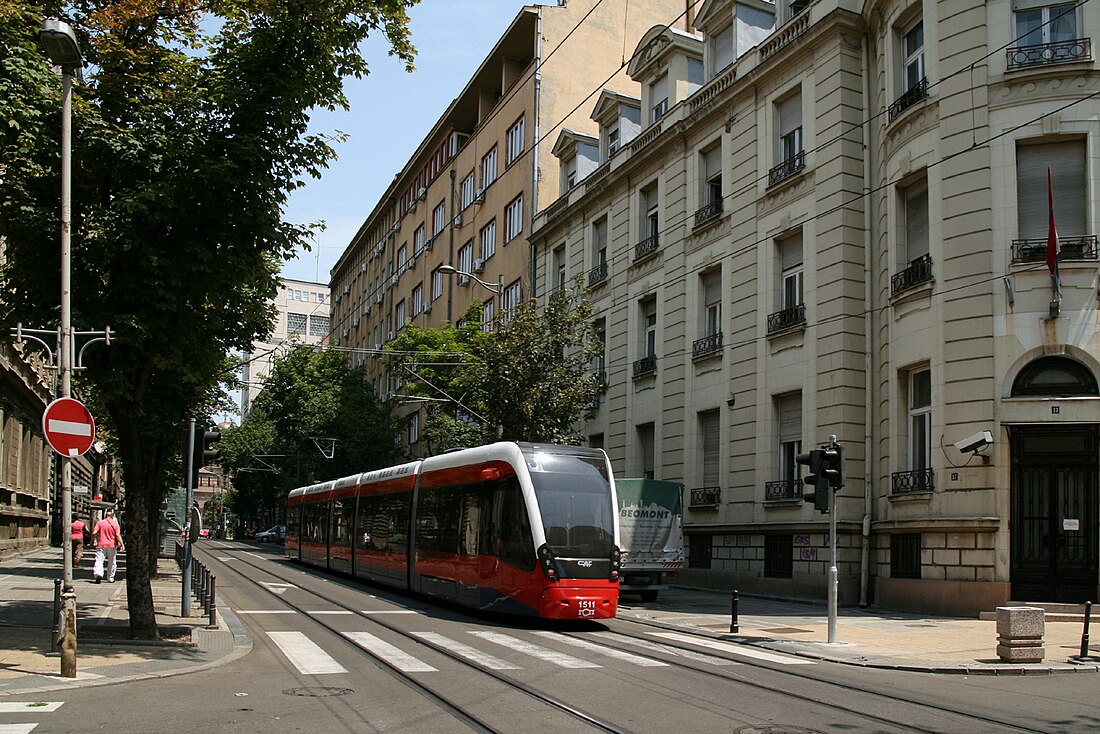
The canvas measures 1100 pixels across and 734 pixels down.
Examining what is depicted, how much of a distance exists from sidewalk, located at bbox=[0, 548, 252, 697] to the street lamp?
443mm

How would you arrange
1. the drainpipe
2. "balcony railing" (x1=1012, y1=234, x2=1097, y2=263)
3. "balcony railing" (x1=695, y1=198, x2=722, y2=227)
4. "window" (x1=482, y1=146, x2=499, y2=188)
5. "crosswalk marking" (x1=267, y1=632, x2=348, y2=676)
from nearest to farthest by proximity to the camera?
"crosswalk marking" (x1=267, y1=632, x2=348, y2=676), "balcony railing" (x1=1012, y1=234, x2=1097, y2=263), the drainpipe, "balcony railing" (x1=695, y1=198, x2=722, y2=227), "window" (x1=482, y1=146, x2=499, y2=188)

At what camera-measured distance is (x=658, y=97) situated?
34.0 metres

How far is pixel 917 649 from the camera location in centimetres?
1509

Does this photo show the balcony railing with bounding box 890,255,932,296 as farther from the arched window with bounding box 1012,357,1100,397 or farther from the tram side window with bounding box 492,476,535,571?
the tram side window with bounding box 492,476,535,571

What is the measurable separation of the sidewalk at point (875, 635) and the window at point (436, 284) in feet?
111

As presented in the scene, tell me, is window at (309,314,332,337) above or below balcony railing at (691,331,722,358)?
above

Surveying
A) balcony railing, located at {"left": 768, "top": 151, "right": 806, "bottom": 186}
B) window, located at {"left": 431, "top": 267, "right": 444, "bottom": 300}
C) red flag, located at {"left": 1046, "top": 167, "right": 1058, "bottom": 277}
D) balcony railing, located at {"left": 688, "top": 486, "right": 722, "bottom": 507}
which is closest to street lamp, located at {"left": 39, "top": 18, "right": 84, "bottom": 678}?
red flag, located at {"left": 1046, "top": 167, "right": 1058, "bottom": 277}

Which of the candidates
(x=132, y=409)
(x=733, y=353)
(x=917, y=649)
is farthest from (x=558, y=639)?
(x=733, y=353)

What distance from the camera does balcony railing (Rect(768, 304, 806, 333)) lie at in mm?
25005

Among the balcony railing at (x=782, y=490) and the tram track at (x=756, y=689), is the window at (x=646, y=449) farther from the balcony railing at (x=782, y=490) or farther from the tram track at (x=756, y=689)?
the tram track at (x=756, y=689)

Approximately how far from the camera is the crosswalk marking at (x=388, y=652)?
12266 mm

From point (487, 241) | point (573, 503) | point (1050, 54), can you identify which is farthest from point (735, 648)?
point (487, 241)

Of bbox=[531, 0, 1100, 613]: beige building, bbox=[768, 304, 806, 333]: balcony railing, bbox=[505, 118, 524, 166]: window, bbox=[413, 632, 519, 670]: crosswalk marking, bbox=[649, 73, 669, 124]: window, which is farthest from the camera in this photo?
bbox=[505, 118, 524, 166]: window


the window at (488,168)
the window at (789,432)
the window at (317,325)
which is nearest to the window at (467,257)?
the window at (488,168)
